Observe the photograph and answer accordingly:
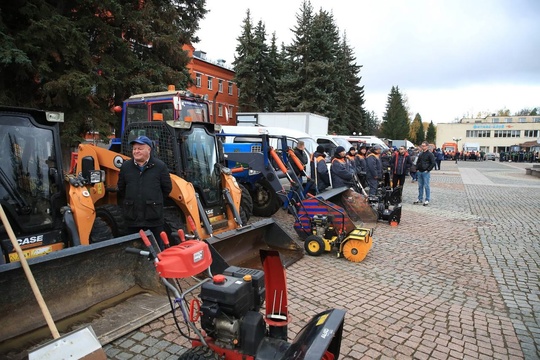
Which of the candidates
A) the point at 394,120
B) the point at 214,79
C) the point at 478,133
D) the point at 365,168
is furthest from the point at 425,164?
the point at 478,133

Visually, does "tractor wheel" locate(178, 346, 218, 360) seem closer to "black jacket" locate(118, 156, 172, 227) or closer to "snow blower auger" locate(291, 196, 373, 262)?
"black jacket" locate(118, 156, 172, 227)

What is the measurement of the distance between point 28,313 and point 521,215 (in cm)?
1194

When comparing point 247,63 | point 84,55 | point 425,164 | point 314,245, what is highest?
point 247,63

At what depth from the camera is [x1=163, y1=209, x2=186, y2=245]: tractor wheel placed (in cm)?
532

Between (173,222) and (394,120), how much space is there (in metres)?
64.0

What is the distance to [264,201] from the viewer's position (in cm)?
1017

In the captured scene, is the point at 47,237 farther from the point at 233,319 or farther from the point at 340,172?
the point at 340,172

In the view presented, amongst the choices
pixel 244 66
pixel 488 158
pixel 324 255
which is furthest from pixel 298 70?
pixel 488 158

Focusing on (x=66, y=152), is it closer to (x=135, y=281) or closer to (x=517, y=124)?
(x=135, y=281)

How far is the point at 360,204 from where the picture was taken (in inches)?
366

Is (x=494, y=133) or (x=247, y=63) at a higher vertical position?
(x=247, y=63)

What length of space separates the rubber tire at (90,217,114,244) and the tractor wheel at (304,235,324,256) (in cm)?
313

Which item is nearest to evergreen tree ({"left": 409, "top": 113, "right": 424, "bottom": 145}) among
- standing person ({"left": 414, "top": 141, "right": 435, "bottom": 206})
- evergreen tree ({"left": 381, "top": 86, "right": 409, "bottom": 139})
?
evergreen tree ({"left": 381, "top": 86, "right": 409, "bottom": 139})

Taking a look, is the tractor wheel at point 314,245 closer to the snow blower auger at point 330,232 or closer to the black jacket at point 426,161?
the snow blower auger at point 330,232
